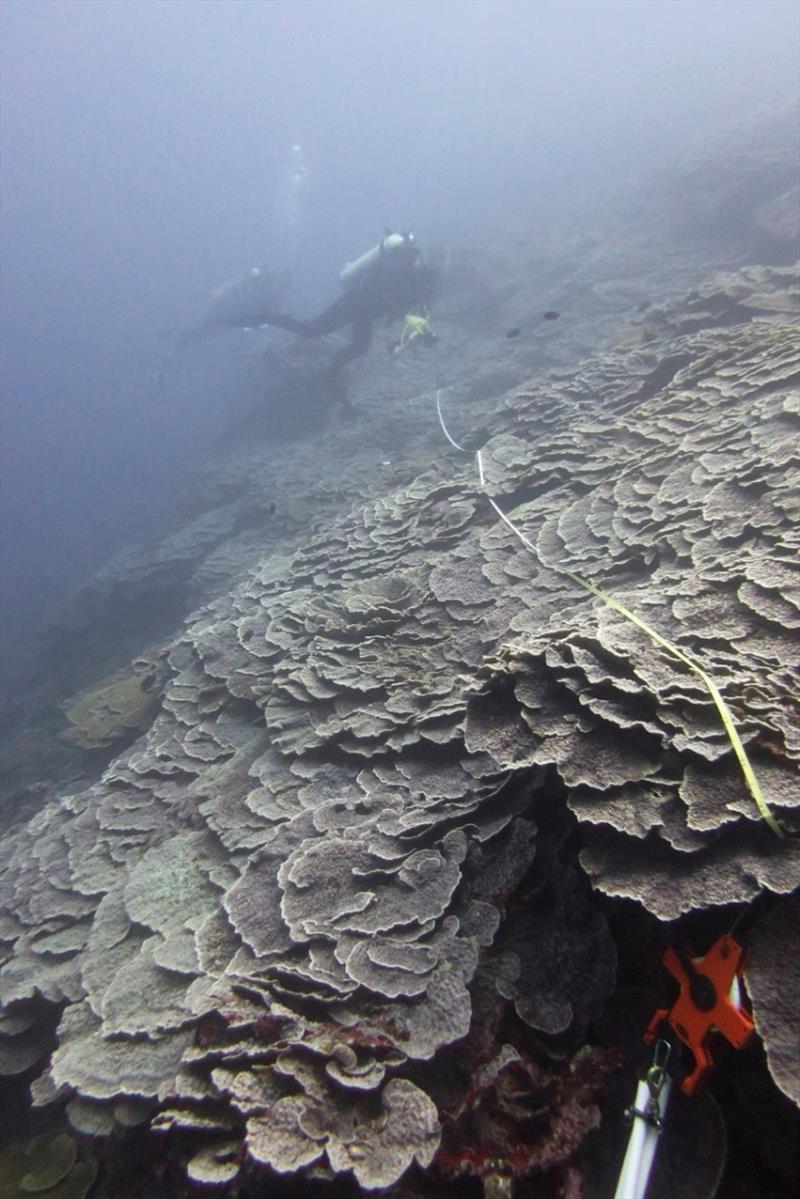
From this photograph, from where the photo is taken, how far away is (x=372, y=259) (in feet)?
46.1

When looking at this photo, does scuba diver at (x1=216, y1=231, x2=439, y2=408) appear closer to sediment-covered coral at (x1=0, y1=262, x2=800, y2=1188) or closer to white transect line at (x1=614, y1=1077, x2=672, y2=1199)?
sediment-covered coral at (x1=0, y1=262, x2=800, y2=1188)

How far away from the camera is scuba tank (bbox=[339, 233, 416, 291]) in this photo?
13.4m

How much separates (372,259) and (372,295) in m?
0.75

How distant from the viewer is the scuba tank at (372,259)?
1342 cm

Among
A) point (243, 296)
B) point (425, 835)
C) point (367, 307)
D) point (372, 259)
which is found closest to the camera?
point (425, 835)

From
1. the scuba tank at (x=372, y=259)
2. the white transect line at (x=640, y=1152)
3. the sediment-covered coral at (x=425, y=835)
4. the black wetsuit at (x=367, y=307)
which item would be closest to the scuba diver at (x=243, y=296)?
the black wetsuit at (x=367, y=307)

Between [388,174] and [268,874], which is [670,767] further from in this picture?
[388,174]

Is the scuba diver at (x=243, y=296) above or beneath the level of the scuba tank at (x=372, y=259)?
beneath

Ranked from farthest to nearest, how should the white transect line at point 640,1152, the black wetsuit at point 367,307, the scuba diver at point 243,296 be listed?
the scuba diver at point 243,296 → the black wetsuit at point 367,307 → the white transect line at point 640,1152

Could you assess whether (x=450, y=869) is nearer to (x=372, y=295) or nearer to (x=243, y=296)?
(x=372, y=295)

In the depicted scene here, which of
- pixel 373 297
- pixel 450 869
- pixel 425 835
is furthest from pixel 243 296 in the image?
pixel 450 869

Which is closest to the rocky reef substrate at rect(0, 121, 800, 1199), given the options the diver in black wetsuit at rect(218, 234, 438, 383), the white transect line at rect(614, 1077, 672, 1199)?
the white transect line at rect(614, 1077, 672, 1199)

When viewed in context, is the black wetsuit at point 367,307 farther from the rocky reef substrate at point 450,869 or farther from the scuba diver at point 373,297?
the rocky reef substrate at point 450,869

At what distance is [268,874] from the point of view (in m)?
3.39
